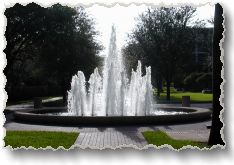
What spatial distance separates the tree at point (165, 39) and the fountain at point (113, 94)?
1788 cm

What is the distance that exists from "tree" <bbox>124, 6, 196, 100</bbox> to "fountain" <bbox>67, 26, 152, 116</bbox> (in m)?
17.9

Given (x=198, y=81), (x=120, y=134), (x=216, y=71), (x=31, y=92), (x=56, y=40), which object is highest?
(x=56, y=40)

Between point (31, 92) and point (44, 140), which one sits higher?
point (44, 140)

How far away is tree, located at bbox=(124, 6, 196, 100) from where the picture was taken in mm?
35625

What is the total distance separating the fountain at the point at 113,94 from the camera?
673 inches

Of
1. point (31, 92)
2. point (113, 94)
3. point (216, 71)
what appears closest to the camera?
point (216, 71)

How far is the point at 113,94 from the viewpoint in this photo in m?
17.1

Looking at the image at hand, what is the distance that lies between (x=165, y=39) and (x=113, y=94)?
20.2 meters

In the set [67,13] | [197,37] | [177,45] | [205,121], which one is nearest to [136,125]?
[205,121]

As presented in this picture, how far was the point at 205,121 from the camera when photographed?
16266 millimetres

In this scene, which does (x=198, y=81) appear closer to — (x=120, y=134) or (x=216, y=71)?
(x=120, y=134)

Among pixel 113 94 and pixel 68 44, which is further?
pixel 68 44

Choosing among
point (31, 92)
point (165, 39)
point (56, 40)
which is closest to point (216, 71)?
point (56, 40)

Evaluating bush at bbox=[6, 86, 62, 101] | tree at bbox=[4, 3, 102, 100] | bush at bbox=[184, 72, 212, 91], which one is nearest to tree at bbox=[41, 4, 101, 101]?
tree at bbox=[4, 3, 102, 100]
